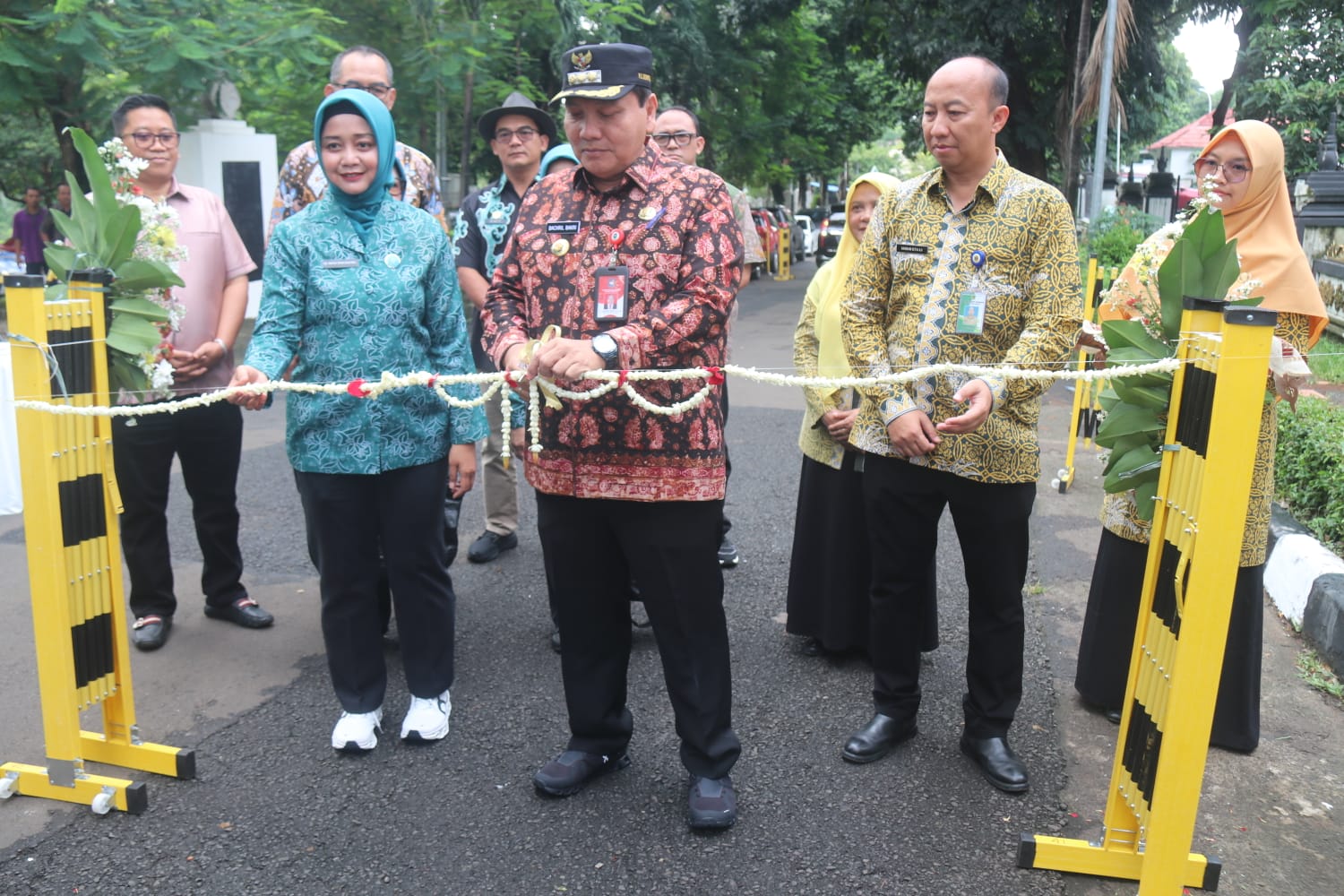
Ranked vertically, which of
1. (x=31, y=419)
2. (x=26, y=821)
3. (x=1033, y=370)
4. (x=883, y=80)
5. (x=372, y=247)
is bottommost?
(x=26, y=821)

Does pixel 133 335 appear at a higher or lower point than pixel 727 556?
higher

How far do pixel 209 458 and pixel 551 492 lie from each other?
81.7 inches

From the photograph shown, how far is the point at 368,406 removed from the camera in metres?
3.46

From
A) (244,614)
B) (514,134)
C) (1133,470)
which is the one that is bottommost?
(244,614)

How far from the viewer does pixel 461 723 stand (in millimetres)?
3816

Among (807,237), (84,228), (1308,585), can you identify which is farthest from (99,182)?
(807,237)

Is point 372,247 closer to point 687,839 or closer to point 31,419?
point 31,419

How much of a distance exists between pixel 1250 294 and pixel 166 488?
4005mm

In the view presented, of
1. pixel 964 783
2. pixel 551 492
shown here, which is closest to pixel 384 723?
pixel 551 492

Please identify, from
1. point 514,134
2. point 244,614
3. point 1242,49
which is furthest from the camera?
point 1242,49

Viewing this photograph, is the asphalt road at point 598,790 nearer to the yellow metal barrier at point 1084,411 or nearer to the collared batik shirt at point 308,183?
the collared batik shirt at point 308,183

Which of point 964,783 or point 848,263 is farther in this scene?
point 848,263

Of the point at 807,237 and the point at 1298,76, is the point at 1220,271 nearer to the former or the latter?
the point at 1298,76

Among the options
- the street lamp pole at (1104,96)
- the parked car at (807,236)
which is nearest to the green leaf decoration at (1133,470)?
the street lamp pole at (1104,96)
